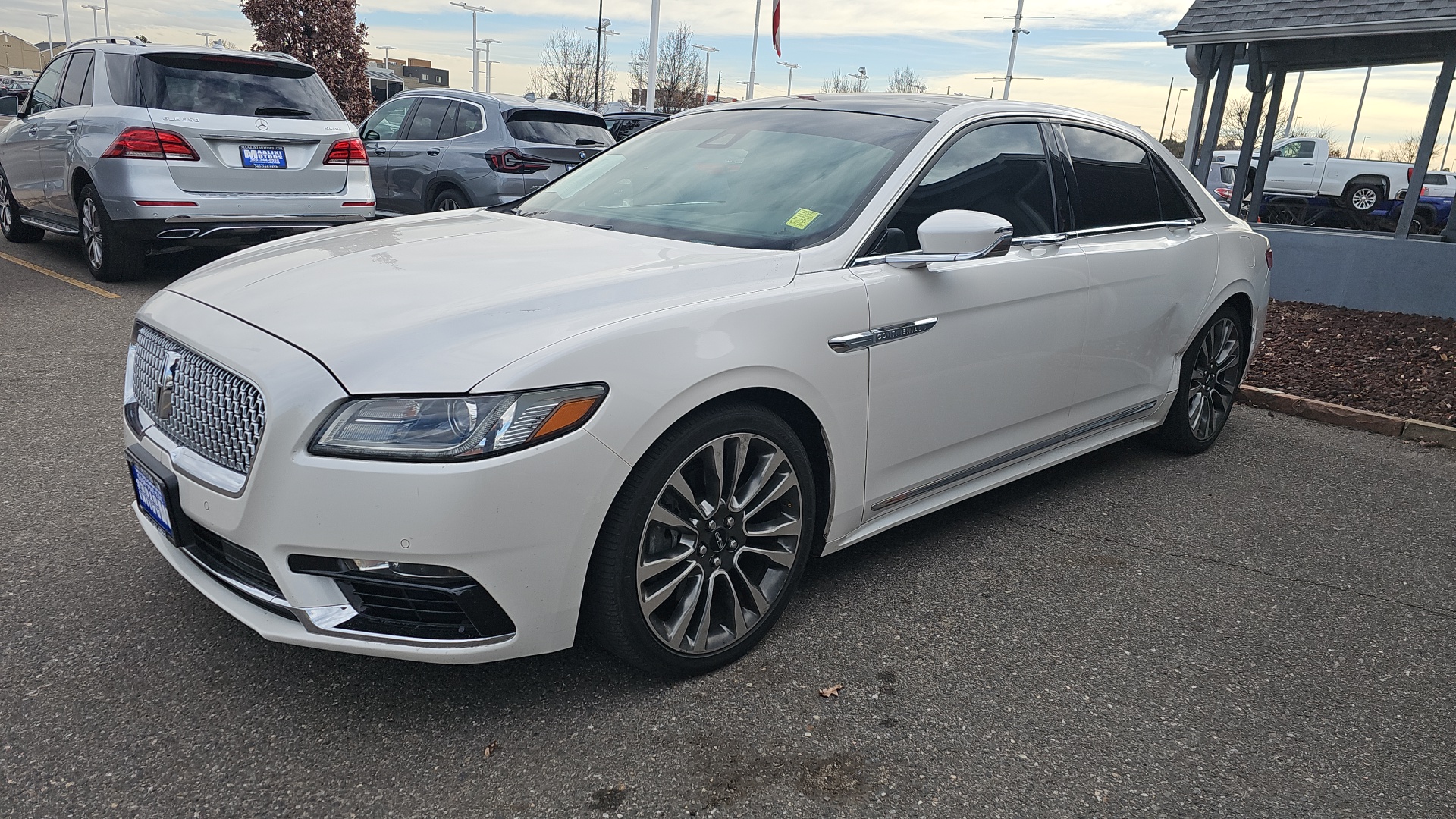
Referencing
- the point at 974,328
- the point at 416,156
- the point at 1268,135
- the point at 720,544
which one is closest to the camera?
the point at 720,544

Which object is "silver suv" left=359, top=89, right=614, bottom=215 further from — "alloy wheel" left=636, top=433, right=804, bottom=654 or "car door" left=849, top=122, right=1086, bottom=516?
"alloy wheel" left=636, top=433, right=804, bottom=654

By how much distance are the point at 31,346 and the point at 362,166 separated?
2.87 metres

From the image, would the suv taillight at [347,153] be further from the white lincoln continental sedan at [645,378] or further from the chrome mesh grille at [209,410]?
the chrome mesh grille at [209,410]

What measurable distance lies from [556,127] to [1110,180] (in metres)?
6.73

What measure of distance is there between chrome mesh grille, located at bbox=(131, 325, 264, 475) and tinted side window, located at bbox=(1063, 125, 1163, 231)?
3.02 m

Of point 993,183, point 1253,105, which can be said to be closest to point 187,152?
point 993,183

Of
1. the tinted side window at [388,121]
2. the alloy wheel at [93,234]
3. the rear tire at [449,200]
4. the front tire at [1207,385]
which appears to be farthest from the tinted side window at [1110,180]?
the tinted side window at [388,121]

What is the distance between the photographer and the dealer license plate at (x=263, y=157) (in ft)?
23.8

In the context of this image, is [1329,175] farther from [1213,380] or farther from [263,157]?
[263,157]

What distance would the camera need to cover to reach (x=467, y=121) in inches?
380

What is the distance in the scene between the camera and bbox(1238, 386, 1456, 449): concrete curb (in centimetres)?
574

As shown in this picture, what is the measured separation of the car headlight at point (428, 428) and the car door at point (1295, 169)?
925 inches

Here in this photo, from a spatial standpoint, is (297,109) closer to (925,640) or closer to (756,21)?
(925,640)

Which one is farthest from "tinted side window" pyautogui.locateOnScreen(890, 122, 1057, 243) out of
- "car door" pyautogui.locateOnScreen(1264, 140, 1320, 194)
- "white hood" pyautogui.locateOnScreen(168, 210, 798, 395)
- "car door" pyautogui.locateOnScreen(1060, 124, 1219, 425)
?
"car door" pyautogui.locateOnScreen(1264, 140, 1320, 194)
